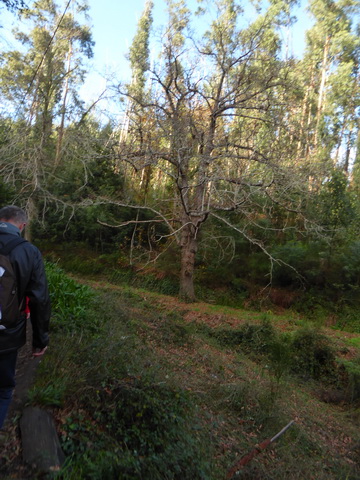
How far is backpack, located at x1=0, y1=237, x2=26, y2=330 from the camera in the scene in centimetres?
248

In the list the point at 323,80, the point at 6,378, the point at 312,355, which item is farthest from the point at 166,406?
the point at 323,80

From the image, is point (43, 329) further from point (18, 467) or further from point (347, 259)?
point (347, 259)

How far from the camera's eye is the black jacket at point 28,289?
101 inches

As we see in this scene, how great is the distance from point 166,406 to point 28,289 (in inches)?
81.1

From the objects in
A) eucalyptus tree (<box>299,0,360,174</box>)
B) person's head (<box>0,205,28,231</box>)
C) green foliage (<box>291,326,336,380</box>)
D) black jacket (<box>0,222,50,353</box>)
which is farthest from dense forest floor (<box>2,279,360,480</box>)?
eucalyptus tree (<box>299,0,360,174</box>)

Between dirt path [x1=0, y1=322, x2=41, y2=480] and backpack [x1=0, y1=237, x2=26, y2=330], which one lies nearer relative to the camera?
backpack [x1=0, y1=237, x2=26, y2=330]

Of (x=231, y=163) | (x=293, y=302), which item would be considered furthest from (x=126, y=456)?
(x=293, y=302)

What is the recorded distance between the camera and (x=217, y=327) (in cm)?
1153

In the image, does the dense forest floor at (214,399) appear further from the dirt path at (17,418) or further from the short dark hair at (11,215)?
the short dark hair at (11,215)

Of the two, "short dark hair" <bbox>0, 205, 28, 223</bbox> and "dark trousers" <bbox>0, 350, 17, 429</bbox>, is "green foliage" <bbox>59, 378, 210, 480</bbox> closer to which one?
"dark trousers" <bbox>0, 350, 17, 429</bbox>

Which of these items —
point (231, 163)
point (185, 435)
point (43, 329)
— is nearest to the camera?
point (43, 329)

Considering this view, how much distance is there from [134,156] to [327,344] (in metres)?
8.66

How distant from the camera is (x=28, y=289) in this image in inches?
106

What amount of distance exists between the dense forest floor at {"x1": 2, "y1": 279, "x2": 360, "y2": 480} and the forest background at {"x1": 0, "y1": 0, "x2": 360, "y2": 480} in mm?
29
